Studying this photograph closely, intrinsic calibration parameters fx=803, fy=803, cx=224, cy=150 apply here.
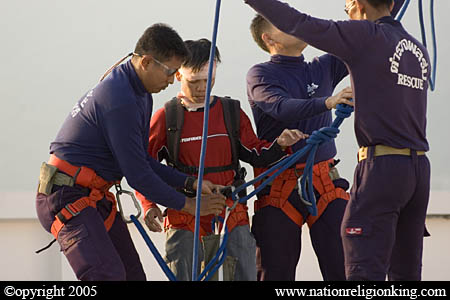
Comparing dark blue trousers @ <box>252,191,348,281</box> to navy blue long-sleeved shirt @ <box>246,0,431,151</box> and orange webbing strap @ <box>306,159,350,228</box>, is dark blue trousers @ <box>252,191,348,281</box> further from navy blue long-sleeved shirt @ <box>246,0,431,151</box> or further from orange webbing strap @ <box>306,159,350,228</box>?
navy blue long-sleeved shirt @ <box>246,0,431,151</box>

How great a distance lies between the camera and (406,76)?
2863mm

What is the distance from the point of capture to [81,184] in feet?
10.1

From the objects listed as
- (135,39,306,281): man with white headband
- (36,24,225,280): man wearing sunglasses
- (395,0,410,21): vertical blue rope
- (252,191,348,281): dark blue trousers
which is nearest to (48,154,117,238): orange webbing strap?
(36,24,225,280): man wearing sunglasses

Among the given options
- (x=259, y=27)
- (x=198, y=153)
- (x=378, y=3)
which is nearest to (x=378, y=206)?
(x=378, y=3)

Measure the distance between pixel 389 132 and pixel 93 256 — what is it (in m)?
1.15

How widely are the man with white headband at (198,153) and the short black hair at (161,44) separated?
0.23m

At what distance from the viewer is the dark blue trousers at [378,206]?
2779 millimetres

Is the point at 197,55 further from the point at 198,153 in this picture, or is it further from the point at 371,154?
the point at 371,154

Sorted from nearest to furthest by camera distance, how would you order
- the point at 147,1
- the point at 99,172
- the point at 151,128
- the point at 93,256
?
the point at 93,256 → the point at 99,172 → the point at 151,128 → the point at 147,1

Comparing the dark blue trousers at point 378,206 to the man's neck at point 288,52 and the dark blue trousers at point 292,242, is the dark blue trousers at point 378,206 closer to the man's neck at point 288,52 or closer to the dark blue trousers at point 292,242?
the dark blue trousers at point 292,242

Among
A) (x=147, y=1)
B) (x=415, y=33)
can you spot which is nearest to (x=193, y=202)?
(x=147, y=1)

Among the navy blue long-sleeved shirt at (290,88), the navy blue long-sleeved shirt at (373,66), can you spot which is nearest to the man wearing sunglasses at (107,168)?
the navy blue long-sleeved shirt at (290,88)

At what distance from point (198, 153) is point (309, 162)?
488 millimetres

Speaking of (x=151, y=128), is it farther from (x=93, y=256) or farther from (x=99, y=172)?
(x=93, y=256)
